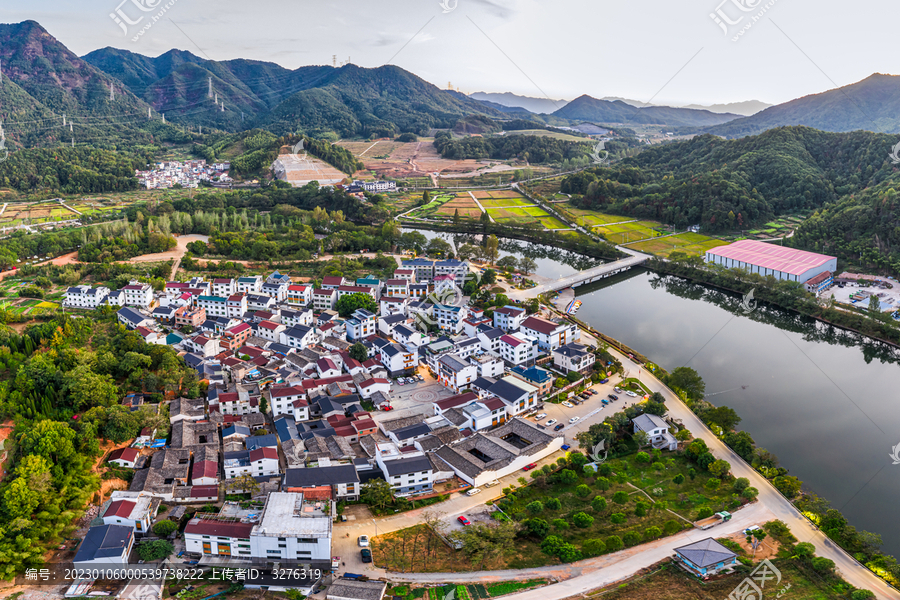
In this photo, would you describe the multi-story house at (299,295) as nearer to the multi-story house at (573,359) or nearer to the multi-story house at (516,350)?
the multi-story house at (516,350)

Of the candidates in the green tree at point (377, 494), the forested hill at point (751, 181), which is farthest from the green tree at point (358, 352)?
the forested hill at point (751, 181)

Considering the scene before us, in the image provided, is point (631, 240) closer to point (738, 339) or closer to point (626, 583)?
point (738, 339)

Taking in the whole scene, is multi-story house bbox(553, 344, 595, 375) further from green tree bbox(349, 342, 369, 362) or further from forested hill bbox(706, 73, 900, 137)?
forested hill bbox(706, 73, 900, 137)

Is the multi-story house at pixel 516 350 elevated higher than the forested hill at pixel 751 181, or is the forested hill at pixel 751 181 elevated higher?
the forested hill at pixel 751 181

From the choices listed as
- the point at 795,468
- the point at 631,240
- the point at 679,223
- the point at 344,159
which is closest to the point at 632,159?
the point at 679,223

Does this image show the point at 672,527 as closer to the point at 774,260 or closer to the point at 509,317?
the point at 509,317
